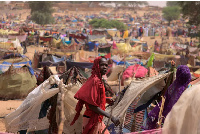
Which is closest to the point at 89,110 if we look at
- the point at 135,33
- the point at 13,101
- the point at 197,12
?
the point at 13,101

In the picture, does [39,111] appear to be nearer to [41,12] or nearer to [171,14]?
[41,12]

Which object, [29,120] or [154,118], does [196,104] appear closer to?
[154,118]

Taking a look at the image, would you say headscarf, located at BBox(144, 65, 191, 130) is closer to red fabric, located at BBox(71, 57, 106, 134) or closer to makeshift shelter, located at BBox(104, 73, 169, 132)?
makeshift shelter, located at BBox(104, 73, 169, 132)

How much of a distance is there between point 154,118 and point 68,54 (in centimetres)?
954

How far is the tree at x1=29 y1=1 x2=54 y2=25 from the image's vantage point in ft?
140

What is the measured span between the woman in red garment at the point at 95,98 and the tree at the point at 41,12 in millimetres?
41248

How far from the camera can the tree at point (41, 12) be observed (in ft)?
140

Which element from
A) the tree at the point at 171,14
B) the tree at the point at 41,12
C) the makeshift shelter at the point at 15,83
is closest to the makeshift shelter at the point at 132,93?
the makeshift shelter at the point at 15,83

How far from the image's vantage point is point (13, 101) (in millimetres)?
8305

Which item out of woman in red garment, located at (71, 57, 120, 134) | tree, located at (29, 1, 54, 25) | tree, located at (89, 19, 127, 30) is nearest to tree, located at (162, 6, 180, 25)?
tree, located at (89, 19, 127, 30)

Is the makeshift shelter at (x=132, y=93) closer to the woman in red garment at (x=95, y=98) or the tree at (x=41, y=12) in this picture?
the woman in red garment at (x=95, y=98)

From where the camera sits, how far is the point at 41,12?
4447cm

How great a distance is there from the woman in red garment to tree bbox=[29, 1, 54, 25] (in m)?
41.2

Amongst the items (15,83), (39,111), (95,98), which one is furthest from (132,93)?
(15,83)
